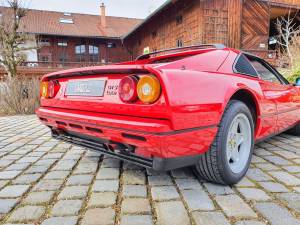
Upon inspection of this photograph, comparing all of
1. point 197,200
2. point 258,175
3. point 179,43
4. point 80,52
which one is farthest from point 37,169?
point 80,52

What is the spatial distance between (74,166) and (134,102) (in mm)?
1259

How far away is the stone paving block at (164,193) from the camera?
6.37ft

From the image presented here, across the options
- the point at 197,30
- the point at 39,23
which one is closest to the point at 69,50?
the point at 39,23

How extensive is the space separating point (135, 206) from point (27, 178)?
1.12m

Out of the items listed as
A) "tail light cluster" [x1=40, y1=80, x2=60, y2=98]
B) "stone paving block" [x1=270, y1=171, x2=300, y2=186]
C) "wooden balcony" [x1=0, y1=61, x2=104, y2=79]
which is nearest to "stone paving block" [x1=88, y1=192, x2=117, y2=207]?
"tail light cluster" [x1=40, y1=80, x2=60, y2=98]

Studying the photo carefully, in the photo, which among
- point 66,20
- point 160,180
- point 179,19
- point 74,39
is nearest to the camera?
point 160,180

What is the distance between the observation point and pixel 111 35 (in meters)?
28.8

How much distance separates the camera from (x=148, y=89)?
5.52 feet

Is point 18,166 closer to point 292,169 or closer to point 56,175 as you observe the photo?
point 56,175

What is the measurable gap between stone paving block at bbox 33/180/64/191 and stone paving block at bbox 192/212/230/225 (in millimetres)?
1139

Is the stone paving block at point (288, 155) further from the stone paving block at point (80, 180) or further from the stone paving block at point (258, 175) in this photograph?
the stone paving block at point (80, 180)

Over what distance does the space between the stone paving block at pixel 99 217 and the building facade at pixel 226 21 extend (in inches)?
506

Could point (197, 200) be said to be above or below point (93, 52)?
below

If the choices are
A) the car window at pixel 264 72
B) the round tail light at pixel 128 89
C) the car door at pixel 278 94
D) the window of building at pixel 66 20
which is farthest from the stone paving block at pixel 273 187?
the window of building at pixel 66 20
